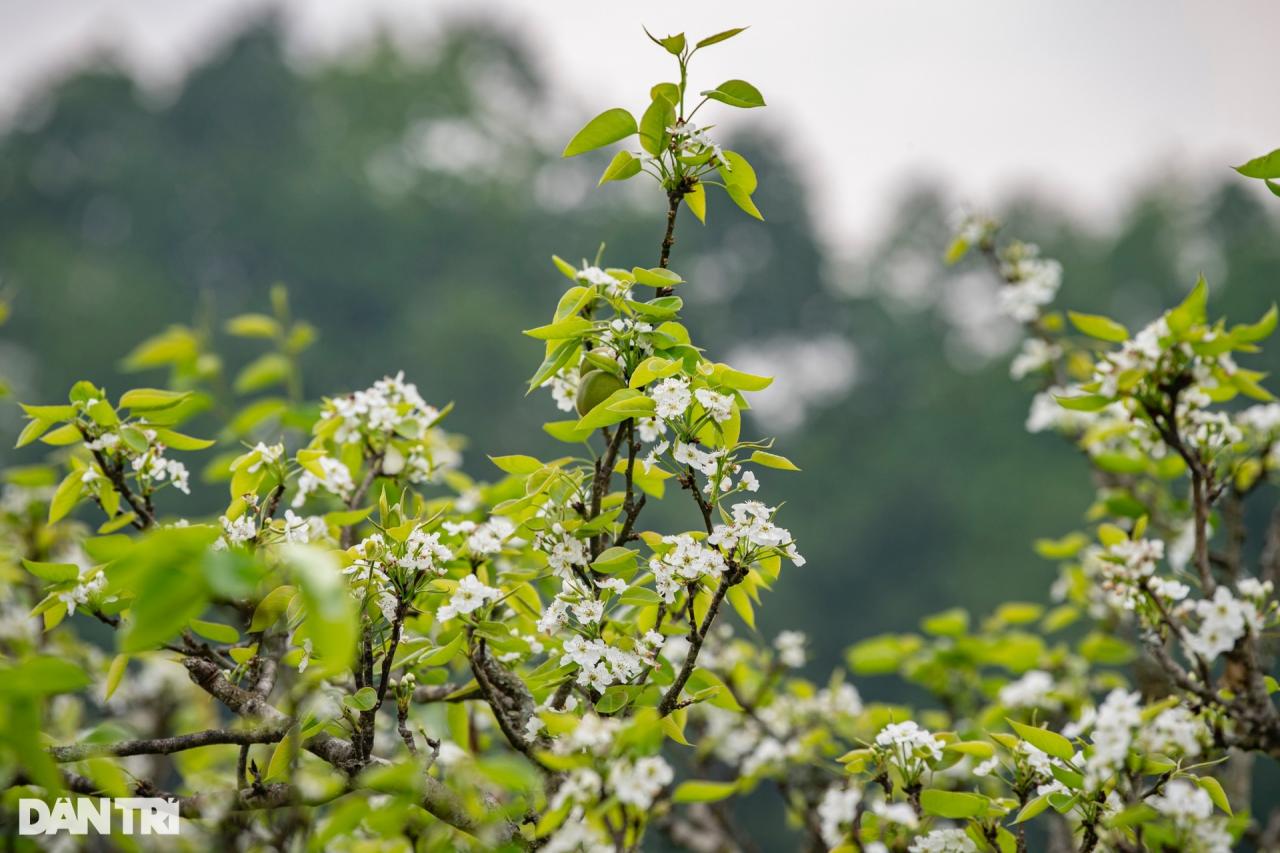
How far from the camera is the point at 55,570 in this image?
6.79 feet

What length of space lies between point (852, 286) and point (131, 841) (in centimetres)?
3286

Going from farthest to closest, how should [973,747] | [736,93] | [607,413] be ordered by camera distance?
[973,747], [736,93], [607,413]

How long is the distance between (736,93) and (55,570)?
1.60 metres

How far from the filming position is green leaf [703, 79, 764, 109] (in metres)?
1.89

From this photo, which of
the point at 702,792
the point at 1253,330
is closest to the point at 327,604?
the point at 702,792

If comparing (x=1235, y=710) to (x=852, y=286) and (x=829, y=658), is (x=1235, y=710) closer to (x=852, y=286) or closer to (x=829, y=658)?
(x=829, y=658)

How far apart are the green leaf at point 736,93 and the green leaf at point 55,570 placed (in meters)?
1.54

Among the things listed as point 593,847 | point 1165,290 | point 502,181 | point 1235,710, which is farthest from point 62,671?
point 502,181

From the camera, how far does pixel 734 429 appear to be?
186cm

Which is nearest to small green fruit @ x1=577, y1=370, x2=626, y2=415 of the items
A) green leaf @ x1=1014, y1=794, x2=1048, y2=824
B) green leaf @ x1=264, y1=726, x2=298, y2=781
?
green leaf @ x1=264, y1=726, x2=298, y2=781

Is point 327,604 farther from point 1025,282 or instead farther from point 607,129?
point 1025,282

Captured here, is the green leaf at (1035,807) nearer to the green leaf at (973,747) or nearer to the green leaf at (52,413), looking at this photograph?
the green leaf at (973,747)

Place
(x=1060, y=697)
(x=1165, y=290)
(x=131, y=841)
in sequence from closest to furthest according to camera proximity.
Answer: (x=131, y=841)
(x=1060, y=697)
(x=1165, y=290)

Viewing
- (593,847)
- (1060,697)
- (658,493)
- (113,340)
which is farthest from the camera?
(113,340)
